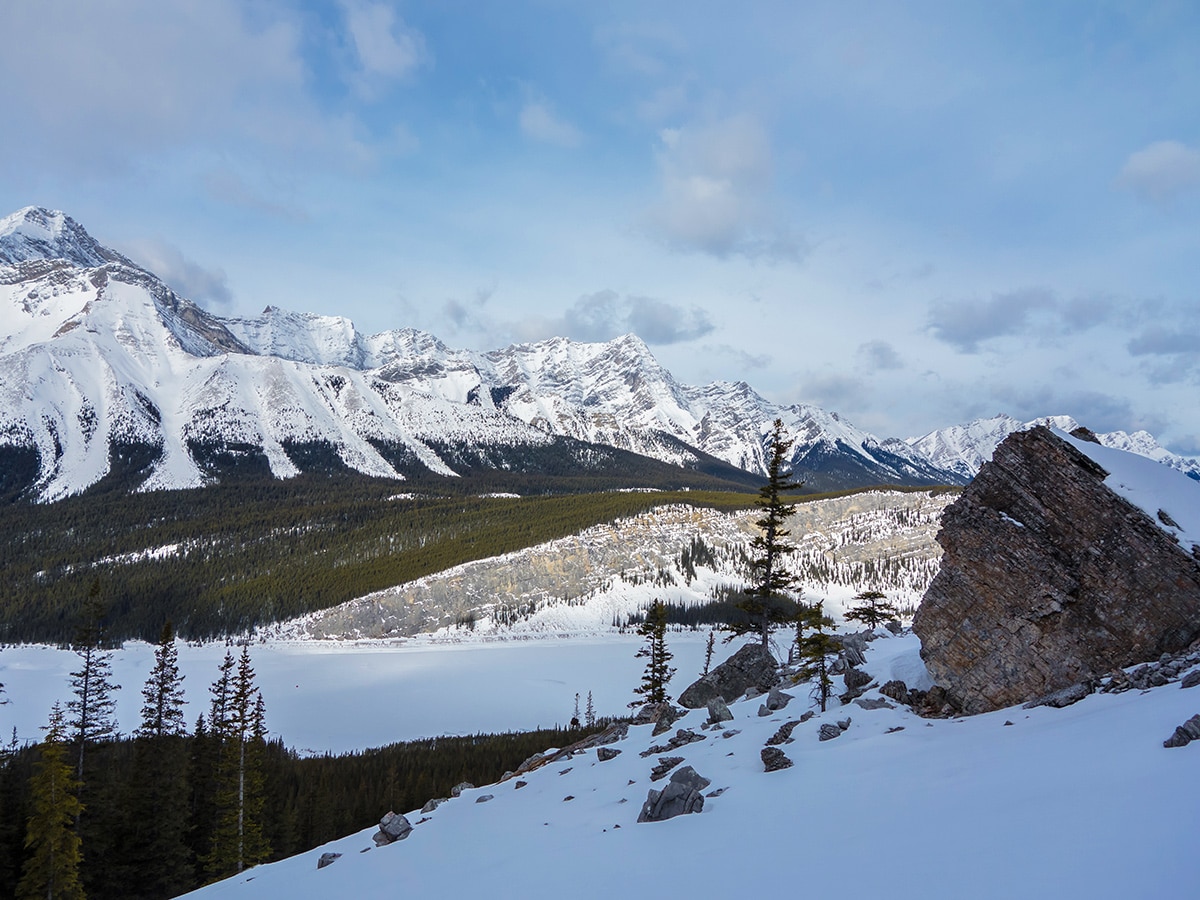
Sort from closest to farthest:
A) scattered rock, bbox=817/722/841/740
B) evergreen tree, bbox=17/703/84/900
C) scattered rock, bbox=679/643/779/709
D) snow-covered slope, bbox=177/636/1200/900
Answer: snow-covered slope, bbox=177/636/1200/900 < scattered rock, bbox=817/722/841/740 < evergreen tree, bbox=17/703/84/900 < scattered rock, bbox=679/643/779/709

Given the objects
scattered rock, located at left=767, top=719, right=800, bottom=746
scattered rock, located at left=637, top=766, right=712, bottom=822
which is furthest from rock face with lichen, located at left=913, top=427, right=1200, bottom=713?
scattered rock, located at left=637, top=766, right=712, bottom=822

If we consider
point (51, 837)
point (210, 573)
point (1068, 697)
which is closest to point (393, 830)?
point (1068, 697)

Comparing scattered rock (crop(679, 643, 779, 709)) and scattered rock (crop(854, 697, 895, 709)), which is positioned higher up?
scattered rock (crop(854, 697, 895, 709))

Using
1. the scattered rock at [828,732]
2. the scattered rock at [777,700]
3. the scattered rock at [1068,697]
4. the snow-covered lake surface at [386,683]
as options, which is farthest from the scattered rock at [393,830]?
the snow-covered lake surface at [386,683]

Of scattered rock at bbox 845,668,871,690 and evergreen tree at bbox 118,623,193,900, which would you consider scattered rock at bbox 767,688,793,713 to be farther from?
evergreen tree at bbox 118,623,193,900

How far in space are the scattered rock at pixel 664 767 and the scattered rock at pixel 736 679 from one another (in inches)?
527

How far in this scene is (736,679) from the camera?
31938mm

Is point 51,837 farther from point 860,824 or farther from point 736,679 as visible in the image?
point 860,824

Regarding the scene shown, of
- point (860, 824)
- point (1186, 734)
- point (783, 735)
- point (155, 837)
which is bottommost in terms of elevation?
point (155, 837)

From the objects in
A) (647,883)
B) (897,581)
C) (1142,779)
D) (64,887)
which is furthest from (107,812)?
(897,581)

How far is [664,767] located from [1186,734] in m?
11.1

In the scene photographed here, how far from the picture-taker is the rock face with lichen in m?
16.4

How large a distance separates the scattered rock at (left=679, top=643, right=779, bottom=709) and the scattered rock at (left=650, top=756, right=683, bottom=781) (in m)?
13.4

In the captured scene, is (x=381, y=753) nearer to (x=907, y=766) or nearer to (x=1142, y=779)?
(x=907, y=766)
